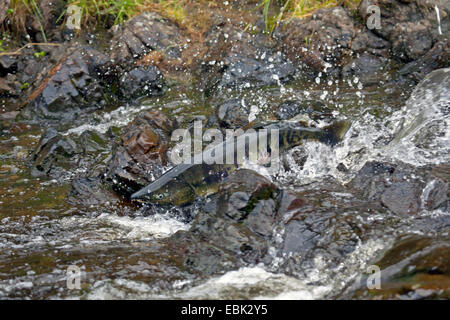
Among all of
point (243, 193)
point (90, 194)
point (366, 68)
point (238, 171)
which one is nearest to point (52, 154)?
point (90, 194)

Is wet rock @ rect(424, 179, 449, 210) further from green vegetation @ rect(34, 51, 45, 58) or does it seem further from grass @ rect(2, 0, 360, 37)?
green vegetation @ rect(34, 51, 45, 58)

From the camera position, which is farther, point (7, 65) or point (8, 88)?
point (7, 65)

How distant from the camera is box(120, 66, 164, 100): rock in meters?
6.94

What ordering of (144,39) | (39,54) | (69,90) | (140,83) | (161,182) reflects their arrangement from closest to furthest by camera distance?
(161,182)
(69,90)
(140,83)
(144,39)
(39,54)

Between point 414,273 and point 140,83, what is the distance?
17.2 feet

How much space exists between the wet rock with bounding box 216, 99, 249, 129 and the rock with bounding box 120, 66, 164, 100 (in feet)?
5.69

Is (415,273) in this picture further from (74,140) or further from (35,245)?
(74,140)

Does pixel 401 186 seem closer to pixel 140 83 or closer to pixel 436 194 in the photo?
pixel 436 194

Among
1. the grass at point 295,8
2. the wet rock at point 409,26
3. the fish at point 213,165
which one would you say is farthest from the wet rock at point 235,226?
the grass at point 295,8

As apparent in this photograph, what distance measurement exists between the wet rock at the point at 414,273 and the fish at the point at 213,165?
1.68 meters

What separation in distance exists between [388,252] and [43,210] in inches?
119

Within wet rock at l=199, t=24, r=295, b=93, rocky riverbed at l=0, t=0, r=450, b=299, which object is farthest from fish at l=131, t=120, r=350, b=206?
wet rock at l=199, t=24, r=295, b=93

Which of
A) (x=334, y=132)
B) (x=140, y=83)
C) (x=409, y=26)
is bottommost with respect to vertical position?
(x=334, y=132)

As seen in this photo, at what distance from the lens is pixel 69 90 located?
22.1 feet
